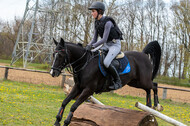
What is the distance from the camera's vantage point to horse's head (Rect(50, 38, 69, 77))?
15.2ft

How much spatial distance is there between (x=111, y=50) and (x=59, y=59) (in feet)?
4.42

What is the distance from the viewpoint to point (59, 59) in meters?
4.77

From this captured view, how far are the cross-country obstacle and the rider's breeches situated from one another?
1.04 metres

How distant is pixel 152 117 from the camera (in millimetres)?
4840

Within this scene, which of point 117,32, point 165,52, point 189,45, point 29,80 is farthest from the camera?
point 165,52

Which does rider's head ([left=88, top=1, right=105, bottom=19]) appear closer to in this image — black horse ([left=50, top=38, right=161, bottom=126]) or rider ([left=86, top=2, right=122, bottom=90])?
rider ([left=86, top=2, right=122, bottom=90])

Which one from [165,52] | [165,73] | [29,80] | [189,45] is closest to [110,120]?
[29,80]

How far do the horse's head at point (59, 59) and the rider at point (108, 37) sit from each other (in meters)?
0.64

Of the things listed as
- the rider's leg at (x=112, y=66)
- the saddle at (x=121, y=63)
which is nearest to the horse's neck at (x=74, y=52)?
the saddle at (x=121, y=63)

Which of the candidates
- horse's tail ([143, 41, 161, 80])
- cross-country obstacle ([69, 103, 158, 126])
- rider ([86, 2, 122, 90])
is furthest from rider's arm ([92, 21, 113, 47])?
horse's tail ([143, 41, 161, 80])

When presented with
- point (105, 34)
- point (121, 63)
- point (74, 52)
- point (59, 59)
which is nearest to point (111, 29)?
point (105, 34)

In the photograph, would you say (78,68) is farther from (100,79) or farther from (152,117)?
(152,117)

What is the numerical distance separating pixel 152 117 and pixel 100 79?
140 centimetres

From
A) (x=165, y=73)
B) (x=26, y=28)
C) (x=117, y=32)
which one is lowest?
(x=165, y=73)
